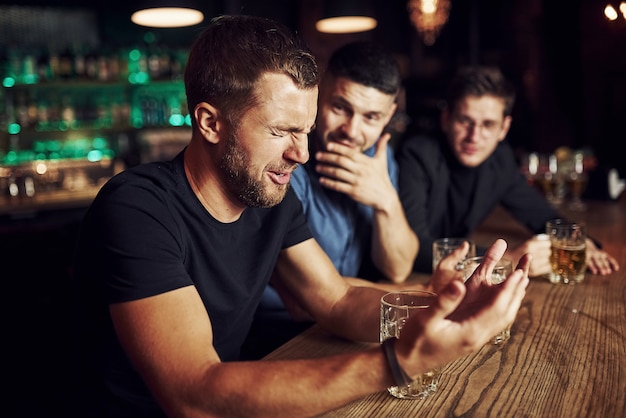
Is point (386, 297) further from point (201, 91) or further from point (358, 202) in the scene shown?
point (358, 202)

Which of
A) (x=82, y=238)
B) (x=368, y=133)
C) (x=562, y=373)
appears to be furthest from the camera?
(x=368, y=133)

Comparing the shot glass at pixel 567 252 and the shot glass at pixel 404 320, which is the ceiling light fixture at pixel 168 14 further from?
the shot glass at pixel 404 320

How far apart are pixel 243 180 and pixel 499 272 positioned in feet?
2.12

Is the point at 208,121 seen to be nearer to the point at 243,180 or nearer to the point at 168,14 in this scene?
the point at 243,180

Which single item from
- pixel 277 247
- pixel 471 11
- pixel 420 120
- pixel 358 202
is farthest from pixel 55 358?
pixel 471 11

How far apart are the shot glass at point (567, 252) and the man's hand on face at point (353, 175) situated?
1.83 feet

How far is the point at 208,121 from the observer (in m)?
1.39

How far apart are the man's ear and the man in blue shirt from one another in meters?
0.71

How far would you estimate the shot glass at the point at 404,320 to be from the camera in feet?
3.64

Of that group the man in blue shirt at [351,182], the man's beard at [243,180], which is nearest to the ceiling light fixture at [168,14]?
the man in blue shirt at [351,182]

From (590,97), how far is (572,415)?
6.10m

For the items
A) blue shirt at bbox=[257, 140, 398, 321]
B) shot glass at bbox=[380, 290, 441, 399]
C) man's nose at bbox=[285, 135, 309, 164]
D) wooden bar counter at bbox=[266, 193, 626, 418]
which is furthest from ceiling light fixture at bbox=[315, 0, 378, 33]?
shot glass at bbox=[380, 290, 441, 399]

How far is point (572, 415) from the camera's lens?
1.02 meters

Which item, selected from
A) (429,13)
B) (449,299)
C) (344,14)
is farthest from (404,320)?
(429,13)
